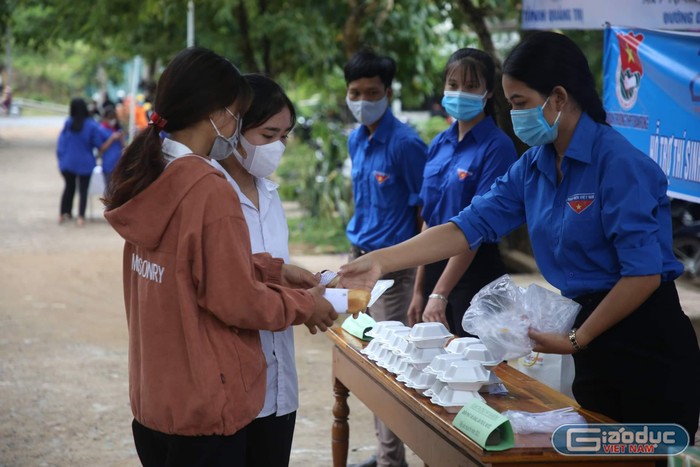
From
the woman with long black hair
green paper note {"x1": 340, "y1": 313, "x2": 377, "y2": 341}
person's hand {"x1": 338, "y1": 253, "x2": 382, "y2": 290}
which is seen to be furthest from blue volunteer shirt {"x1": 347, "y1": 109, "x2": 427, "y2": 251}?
the woman with long black hair

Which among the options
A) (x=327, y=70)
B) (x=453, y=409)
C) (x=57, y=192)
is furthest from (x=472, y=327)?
(x=57, y=192)

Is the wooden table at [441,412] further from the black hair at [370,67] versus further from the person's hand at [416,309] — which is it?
the black hair at [370,67]

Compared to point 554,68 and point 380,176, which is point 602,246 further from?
point 380,176

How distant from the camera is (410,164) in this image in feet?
17.0

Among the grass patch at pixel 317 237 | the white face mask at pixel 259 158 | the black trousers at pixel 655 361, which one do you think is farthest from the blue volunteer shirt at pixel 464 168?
the grass patch at pixel 317 237

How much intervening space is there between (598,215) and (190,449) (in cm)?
141

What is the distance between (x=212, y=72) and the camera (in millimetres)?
2779

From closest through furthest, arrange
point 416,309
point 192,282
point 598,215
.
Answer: point 192,282, point 598,215, point 416,309

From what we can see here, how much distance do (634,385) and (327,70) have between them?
36.3ft

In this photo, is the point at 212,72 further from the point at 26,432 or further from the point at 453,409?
the point at 26,432

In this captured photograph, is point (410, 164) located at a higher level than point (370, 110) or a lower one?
lower

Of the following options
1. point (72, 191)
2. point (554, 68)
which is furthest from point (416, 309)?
point (72, 191)

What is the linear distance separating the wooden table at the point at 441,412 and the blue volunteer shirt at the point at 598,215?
0.42 metres

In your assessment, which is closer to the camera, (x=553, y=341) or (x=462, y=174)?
(x=553, y=341)
